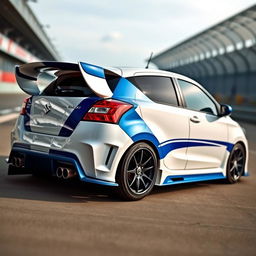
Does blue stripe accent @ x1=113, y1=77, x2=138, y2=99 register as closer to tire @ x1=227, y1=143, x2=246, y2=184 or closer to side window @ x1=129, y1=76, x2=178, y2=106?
side window @ x1=129, y1=76, x2=178, y2=106

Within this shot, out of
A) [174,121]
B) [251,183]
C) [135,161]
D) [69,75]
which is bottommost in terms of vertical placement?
[251,183]

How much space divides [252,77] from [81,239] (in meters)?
33.3

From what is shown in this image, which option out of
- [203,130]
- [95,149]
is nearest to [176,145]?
[203,130]

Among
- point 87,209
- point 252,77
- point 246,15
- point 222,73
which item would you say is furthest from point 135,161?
point 222,73

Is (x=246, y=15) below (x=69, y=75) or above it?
above

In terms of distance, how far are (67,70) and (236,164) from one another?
10.3 ft

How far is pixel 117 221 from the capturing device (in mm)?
4664

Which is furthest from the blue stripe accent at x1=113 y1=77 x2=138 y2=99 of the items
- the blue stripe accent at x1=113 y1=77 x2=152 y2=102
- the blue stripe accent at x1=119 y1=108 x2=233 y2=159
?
the blue stripe accent at x1=119 y1=108 x2=233 y2=159

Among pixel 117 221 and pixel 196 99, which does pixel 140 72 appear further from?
pixel 117 221

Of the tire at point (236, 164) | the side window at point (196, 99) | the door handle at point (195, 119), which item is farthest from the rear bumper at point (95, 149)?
the tire at point (236, 164)

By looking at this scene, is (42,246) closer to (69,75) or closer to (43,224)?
(43,224)

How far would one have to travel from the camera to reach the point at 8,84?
175 feet

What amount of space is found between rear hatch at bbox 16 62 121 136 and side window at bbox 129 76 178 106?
398 millimetres

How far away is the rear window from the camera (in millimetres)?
5684
